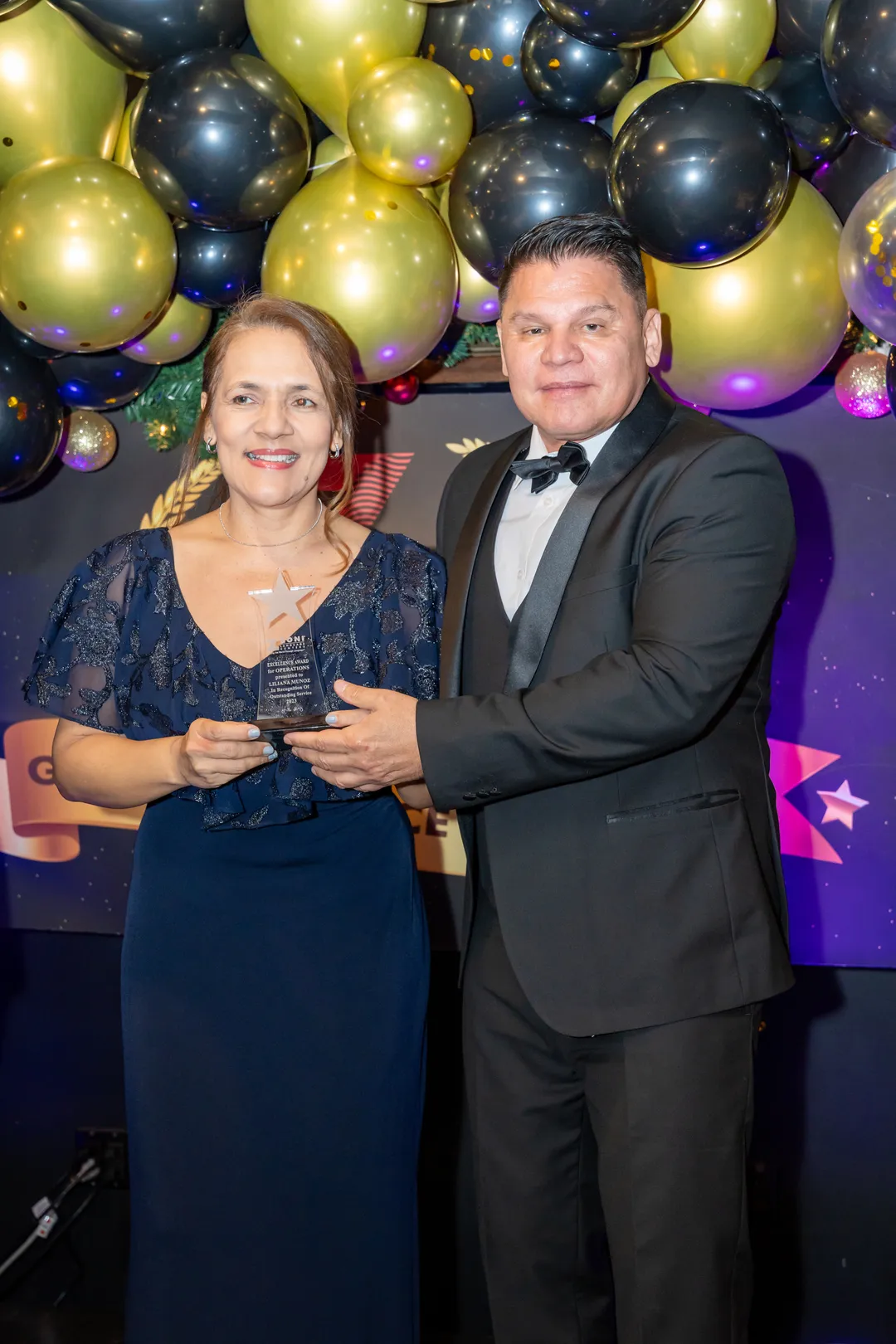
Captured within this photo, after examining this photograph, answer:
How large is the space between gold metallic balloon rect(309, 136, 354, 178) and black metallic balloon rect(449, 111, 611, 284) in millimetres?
332

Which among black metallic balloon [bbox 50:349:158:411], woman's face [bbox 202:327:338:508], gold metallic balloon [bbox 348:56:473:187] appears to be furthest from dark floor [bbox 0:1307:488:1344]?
gold metallic balloon [bbox 348:56:473:187]

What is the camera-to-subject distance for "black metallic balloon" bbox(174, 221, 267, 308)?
7.49 feet

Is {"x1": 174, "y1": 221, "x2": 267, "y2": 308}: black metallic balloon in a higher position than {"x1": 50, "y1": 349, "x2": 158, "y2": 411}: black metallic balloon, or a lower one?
higher

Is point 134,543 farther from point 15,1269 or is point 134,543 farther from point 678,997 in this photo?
point 15,1269

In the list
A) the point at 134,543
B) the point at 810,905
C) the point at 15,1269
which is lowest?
the point at 15,1269

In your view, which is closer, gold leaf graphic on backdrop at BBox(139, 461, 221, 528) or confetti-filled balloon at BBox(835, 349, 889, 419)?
confetti-filled balloon at BBox(835, 349, 889, 419)

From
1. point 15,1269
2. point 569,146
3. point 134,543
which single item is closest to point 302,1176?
point 134,543

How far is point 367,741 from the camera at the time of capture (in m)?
1.66

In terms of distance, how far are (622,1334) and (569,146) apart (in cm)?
191

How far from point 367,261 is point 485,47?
1.46 ft

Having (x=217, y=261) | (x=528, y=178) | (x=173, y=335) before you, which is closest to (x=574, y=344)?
(x=528, y=178)

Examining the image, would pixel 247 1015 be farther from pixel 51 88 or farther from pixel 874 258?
pixel 51 88

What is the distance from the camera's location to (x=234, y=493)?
6.46 feet

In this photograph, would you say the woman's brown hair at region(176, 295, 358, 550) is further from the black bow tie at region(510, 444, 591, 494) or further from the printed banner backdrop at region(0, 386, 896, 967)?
the printed banner backdrop at region(0, 386, 896, 967)
